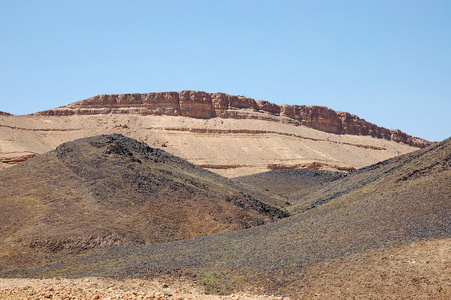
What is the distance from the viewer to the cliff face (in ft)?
251

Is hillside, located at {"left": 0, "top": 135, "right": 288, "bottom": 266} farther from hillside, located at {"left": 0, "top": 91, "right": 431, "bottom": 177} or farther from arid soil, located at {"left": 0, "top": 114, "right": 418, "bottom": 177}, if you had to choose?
arid soil, located at {"left": 0, "top": 114, "right": 418, "bottom": 177}

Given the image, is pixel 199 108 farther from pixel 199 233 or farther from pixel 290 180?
pixel 199 233

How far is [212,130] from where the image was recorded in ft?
Result: 242

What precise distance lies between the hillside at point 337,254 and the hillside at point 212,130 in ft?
129

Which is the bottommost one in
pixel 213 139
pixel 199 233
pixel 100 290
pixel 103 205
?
pixel 199 233

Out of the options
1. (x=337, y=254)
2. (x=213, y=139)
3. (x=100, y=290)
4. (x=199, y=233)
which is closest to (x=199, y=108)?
(x=213, y=139)

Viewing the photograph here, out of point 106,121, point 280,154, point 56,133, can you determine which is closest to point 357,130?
point 280,154

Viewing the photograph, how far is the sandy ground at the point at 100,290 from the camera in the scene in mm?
11695

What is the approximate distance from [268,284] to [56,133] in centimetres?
5881

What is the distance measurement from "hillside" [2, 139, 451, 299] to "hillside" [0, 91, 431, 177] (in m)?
39.4

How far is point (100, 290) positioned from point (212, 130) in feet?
202

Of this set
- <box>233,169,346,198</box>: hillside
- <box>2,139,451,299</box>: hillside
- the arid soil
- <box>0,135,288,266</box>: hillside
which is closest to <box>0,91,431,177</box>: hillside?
the arid soil

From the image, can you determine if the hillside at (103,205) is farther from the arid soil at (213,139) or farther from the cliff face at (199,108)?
the cliff face at (199,108)

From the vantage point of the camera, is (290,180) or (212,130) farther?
(212,130)
